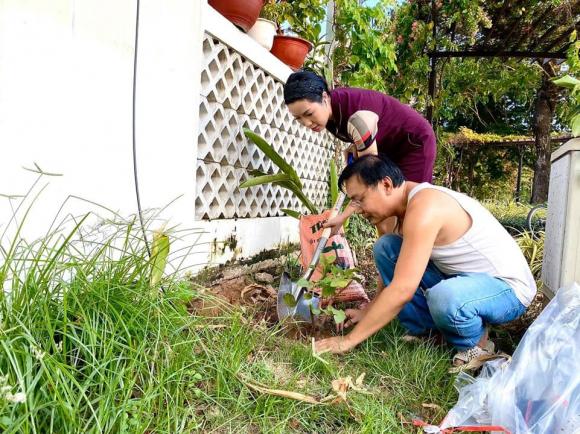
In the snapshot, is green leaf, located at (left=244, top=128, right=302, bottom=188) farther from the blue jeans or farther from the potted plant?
the blue jeans

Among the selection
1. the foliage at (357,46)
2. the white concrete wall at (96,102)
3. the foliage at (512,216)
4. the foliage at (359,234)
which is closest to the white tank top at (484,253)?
the white concrete wall at (96,102)

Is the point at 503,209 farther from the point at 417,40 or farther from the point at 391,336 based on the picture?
the point at 391,336

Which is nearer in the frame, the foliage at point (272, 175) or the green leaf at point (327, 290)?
the green leaf at point (327, 290)

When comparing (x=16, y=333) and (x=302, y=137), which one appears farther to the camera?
(x=302, y=137)

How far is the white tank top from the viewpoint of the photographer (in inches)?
78.2

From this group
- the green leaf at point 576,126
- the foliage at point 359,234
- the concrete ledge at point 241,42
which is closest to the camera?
the green leaf at point 576,126

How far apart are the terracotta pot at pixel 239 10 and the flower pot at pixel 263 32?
34cm

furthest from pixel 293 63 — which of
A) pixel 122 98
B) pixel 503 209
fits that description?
pixel 503 209

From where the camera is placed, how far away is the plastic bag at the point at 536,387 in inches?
51.6

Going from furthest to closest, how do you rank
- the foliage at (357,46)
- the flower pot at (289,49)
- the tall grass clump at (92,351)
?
the foliage at (357,46) < the flower pot at (289,49) < the tall grass clump at (92,351)

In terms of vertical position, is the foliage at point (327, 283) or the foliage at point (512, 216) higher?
the foliage at point (512, 216)

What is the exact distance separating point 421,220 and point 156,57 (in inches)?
56.6

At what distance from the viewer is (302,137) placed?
4402mm

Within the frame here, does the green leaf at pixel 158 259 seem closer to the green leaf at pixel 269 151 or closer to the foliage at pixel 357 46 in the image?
the green leaf at pixel 269 151
